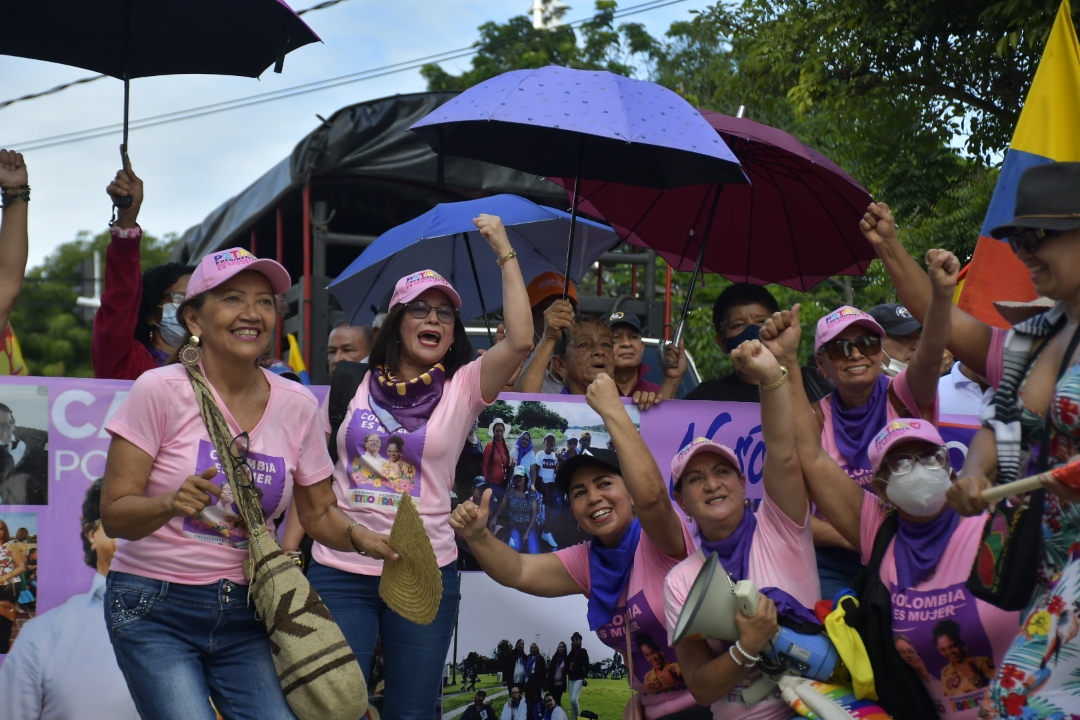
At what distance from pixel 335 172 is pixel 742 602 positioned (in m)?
5.90

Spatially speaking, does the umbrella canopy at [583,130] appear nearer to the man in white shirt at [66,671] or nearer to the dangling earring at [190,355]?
the dangling earring at [190,355]

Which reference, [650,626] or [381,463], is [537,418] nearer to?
[381,463]

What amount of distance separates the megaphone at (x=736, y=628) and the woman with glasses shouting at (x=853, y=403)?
673mm

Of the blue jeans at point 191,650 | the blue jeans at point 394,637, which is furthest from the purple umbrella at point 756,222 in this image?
the blue jeans at point 191,650

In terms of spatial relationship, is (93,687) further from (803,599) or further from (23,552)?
(803,599)

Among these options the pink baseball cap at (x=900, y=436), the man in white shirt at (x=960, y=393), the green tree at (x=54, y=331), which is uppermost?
the green tree at (x=54, y=331)

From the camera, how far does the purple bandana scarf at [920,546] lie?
4.00m

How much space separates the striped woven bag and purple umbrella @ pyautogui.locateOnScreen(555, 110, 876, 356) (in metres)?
2.87

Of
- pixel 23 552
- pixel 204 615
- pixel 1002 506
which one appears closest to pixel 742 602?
pixel 1002 506

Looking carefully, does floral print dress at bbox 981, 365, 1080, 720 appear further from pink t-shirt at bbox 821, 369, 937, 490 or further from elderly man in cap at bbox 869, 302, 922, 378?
elderly man in cap at bbox 869, 302, 922, 378

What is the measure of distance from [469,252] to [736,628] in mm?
3584

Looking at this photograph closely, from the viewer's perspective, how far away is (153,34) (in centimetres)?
533

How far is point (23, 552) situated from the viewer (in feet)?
16.4

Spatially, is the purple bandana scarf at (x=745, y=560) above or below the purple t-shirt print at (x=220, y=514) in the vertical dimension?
below
